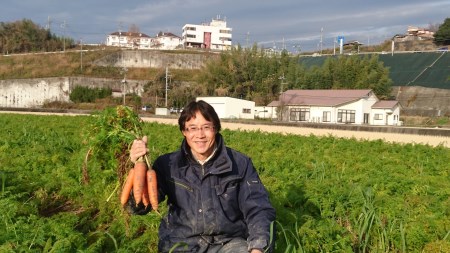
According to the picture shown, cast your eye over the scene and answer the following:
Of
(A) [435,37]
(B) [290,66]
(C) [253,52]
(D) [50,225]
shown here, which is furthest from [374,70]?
(D) [50,225]

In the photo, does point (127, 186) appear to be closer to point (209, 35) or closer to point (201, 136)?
point (201, 136)

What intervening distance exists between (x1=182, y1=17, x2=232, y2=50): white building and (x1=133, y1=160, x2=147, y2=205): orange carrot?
121139 millimetres

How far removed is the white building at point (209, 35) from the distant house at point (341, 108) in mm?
74672

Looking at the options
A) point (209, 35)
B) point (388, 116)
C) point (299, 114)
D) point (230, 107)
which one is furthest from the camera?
point (209, 35)

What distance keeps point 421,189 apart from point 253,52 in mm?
60776

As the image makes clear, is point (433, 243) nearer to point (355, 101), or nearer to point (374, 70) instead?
point (355, 101)

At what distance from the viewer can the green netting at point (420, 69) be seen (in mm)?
56094

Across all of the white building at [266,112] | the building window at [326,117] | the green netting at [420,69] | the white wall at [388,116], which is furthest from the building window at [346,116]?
the green netting at [420,69]

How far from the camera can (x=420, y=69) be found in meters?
61.0

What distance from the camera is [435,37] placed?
83.8m

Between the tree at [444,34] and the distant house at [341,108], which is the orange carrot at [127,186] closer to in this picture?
the distant house at [341,108]

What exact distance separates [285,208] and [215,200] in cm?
338

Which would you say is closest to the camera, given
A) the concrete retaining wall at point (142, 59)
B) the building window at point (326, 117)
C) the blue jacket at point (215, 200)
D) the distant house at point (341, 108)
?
the blue jacket at point (215, 200)

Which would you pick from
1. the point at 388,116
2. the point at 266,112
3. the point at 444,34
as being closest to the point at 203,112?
the point at 388,116
